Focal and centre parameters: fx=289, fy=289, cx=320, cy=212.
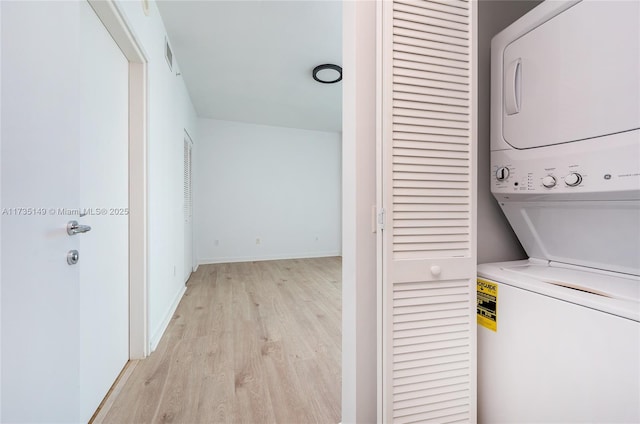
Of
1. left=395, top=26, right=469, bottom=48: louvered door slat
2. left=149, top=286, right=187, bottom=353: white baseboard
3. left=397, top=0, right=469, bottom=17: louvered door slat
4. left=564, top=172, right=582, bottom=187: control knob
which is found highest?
left=397, top=0, right=469, bottom=17: louvered door slat

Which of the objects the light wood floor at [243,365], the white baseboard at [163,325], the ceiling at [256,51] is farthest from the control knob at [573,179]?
the white baseboard at [163,325]

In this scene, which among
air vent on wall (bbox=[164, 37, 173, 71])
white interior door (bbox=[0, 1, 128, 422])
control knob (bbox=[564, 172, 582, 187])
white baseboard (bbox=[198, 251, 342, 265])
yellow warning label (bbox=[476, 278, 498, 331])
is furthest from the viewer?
white baseboard (bbox=[198, 251, 342, 265])

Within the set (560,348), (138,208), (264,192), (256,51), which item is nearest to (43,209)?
(138,208)

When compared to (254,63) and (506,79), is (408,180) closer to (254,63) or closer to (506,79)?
(506,79)

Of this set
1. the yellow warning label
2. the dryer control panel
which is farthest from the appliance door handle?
the yellow warning label

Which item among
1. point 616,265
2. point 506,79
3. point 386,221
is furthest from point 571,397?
point 506,79

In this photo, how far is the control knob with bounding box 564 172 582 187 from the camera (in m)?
0.95

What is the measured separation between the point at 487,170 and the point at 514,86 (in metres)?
0.38

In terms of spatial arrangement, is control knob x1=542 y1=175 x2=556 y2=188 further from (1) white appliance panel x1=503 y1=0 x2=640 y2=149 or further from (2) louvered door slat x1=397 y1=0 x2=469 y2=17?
(2) louvered door slat x1=397 y1=0 x2=469 y2=17

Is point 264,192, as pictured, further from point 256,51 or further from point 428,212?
point 428,212

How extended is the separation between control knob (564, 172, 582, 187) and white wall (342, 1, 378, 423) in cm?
64

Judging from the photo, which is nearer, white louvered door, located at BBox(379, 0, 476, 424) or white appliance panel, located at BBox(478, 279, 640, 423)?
white appliance panel, located at BBox(478, 279, 640, 423)

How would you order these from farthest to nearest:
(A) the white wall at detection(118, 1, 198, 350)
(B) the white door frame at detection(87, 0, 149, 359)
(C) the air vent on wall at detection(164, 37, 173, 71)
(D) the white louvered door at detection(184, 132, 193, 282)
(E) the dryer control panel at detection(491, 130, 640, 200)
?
1. (D) the white louvered door at detection(184, 132, 193, 282)
2. (C) the air vent on wall at detection(164, 37, 173, 71)
3. (A) the white wall at detection(118, 1, 198, 350)
4. (B) the white door frame at detection(87, 0, 149, 359)
5. (E) the dryer control panel at detection(491, 130, 640, 200)

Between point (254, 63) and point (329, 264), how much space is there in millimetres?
3523
